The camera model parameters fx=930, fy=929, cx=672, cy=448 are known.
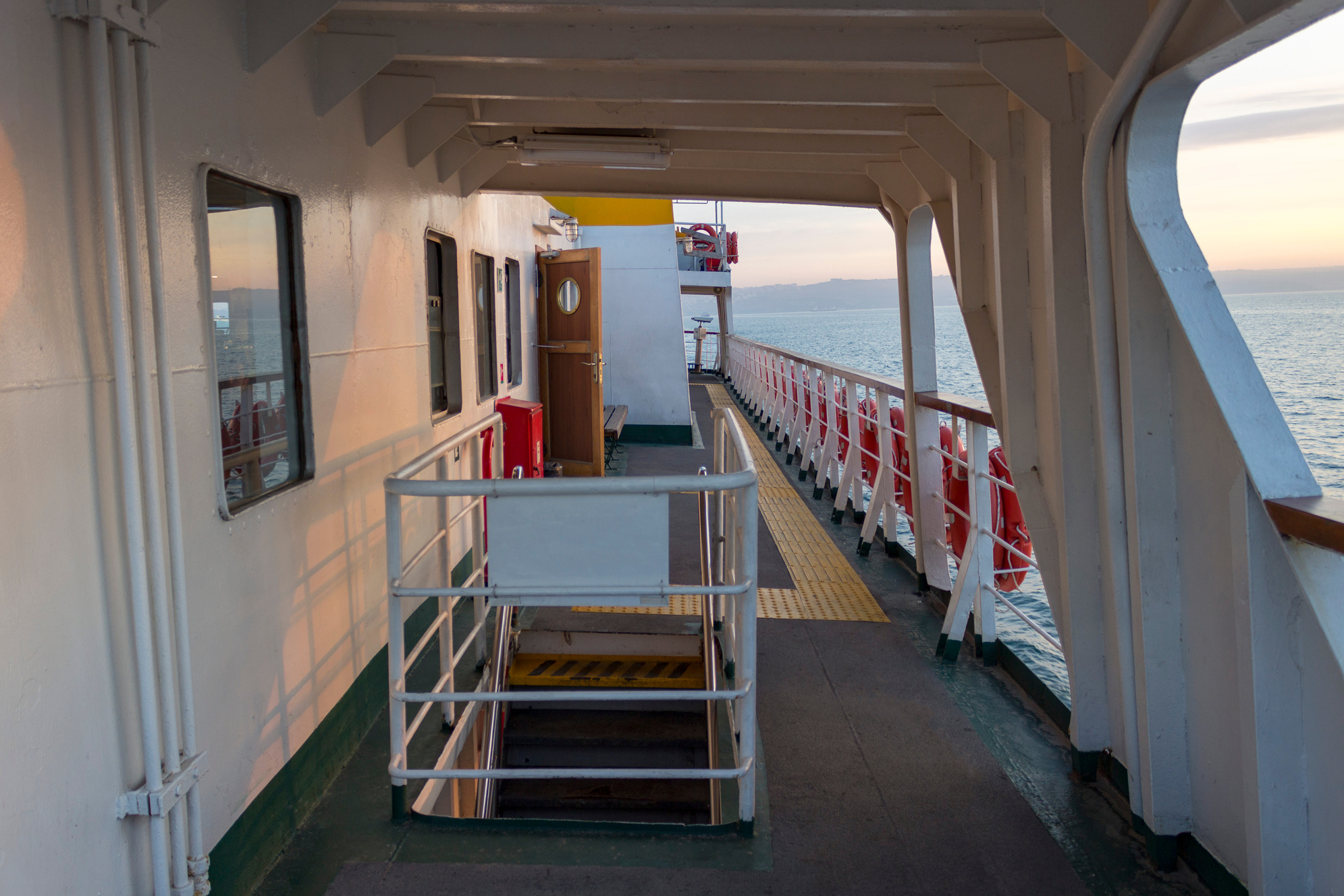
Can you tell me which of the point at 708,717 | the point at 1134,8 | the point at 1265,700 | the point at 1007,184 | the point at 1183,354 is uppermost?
the point at 1134,8

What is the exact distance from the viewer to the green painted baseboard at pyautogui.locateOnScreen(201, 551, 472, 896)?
2.25 meters

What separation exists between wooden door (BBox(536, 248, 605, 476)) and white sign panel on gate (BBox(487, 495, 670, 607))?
4.84m

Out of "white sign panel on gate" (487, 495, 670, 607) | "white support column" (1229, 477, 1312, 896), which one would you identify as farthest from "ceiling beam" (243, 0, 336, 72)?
"white support column" (1229, 477, 1312, 896)

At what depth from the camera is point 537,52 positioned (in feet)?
9.59

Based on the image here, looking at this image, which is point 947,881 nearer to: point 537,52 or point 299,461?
point 299,461

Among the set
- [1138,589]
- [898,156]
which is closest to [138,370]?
[1138,589]

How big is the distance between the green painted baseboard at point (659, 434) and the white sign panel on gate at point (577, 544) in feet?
25.1

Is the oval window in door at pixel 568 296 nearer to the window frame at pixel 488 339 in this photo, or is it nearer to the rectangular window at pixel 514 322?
the rectangular window at pixel 514 322

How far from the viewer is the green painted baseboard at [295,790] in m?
2.25

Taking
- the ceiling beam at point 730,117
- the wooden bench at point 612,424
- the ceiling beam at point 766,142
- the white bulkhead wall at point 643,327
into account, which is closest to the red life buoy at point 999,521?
the ceiling beam at point 766,142

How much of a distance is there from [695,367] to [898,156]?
73.7ft

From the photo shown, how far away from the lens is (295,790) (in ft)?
8.70

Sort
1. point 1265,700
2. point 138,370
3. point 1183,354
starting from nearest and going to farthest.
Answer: point 138,370, point 1265,700, point 1183,354

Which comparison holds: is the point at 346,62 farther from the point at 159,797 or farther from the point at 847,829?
the point at 847,829
